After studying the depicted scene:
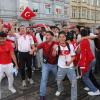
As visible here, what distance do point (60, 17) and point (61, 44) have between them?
43.9 metres

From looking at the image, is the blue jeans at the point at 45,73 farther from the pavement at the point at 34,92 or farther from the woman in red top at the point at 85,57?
the woman in red top at the point at 85,57

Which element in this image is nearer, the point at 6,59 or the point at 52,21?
the point at 6,59

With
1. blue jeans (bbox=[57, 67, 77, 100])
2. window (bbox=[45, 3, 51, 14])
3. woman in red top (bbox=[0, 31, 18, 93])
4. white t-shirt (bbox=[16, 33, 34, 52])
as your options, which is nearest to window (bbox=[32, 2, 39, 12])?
window (bbox=[45, 3, 51, 14])

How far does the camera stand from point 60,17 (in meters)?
50.8

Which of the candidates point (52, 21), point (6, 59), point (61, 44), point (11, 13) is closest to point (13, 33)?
point (6, 59)

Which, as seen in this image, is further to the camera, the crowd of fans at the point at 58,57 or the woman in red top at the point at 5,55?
the woman in red top at the point at 5,55

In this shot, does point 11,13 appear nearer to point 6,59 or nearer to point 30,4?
point 30,4

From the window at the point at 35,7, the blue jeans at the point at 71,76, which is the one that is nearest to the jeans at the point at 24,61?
the blue jeans at the point at 71,76

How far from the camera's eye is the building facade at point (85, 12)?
58.2 metres

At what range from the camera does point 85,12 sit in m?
63.1

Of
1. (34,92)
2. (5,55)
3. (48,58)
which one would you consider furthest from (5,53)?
(34,92)

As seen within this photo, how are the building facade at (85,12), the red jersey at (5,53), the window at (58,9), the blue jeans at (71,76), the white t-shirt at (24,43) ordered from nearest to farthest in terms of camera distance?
the blue jeans at (71,76) → the red jersey at (5,53) → the white t-shirt at (24,43) → the window at (58,9) → the building facade at (85,12)

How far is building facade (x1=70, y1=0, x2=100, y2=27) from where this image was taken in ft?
191

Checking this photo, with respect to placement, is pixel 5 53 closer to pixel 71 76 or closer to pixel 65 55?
pixel 65 55
